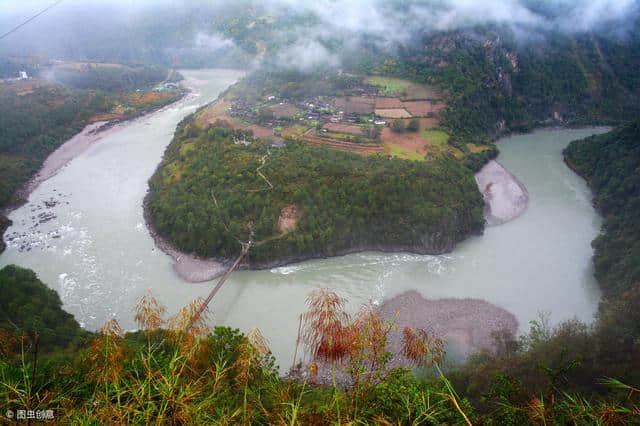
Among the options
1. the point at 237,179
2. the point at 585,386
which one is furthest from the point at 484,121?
the point at 585,386

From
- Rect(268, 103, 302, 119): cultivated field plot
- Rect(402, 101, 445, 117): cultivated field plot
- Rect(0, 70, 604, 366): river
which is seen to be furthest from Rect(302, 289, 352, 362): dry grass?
Rect(402, 101, 445, 117): cultivated field plot

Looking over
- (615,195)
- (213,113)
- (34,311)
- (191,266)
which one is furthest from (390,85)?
(34,311)

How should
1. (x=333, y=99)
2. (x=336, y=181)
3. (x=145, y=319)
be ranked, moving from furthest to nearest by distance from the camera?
1. (x=333, y=99)
2. (x=336, y=181)
3. (x=145, y=319)

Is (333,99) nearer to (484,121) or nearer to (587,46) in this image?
(484,121)

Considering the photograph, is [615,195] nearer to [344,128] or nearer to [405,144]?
[405,144]

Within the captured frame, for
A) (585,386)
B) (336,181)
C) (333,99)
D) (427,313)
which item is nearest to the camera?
(585,386)

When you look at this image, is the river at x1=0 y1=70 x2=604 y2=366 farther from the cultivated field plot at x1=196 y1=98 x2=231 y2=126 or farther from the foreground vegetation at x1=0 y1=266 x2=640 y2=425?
the foreground vegetation at x1=0 y1=266 x2=640 y2=425
